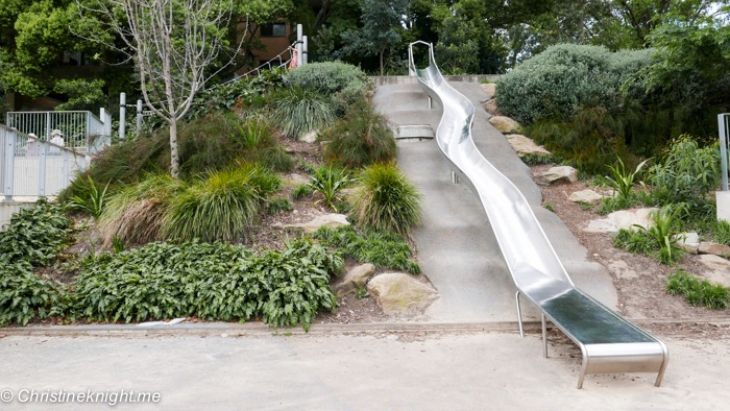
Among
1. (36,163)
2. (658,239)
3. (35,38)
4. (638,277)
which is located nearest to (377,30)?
(35,38)

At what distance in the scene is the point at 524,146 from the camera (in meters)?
11.4

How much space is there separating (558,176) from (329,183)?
4.57 meters

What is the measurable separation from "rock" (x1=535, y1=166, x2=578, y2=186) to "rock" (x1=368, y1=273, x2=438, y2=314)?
4.49 metres

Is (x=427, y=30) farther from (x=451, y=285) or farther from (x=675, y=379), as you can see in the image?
(x=675, y=379)

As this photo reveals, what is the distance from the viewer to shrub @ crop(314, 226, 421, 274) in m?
7.00

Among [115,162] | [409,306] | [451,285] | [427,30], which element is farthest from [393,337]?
[427,30]

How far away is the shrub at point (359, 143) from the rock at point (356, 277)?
3.31m

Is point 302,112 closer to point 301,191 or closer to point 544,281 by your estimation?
point 301,191

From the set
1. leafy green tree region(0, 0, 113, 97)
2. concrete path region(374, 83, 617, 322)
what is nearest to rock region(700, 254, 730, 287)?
concrete path region(374, 83, 617, 322)

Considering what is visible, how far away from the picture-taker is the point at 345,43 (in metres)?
22.8

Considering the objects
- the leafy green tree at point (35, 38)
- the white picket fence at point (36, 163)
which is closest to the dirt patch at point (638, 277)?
the white picket fence at point (36, 163)

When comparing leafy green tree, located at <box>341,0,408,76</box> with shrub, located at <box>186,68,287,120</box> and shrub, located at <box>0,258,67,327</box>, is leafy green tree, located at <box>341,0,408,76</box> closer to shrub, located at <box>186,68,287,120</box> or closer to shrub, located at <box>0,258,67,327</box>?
shrub, located at <box>186,68,287,120</box>

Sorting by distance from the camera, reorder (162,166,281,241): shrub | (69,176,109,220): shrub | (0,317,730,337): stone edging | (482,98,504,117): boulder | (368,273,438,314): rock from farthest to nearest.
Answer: (482,98,504,117): boulder < (69,176,109,220): shrub < (162,166,281,241): shrub < (368,273,438,314): rock < (0,317,730,337): stone edging

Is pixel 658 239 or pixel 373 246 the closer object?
pixel 373 246
